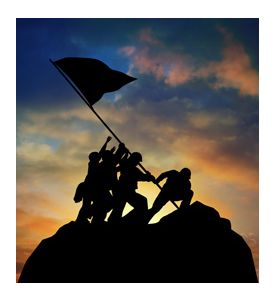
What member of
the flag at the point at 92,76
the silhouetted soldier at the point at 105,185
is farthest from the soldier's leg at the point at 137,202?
the flag at the point at 92,76

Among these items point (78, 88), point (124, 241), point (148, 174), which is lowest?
point (124, 241)

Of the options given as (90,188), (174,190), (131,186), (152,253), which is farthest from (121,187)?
(152,253)

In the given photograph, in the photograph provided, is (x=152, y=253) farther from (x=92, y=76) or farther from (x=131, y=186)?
(x=92, y=76)

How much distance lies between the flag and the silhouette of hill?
2.73 meters

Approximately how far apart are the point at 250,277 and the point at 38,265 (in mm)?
4237

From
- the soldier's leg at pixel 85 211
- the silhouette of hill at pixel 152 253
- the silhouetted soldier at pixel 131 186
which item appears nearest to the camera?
the silhouette of hill at pixel 152 253

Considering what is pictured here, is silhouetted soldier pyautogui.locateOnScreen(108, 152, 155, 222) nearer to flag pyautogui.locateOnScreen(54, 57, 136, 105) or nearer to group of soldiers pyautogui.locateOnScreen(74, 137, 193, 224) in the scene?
group of soldiers pyautogui.locateOnScreen(74, 137, 193, 224)

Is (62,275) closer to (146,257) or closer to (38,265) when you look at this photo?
(38,265)

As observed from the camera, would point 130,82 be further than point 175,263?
Yes

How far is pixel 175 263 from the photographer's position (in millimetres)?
9508

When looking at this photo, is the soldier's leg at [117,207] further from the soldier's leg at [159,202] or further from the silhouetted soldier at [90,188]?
the soldier's leg at [159,202]

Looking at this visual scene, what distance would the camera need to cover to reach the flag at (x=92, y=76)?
10.2 metres

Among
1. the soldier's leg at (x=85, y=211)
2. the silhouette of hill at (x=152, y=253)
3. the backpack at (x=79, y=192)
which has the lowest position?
the silhouette of hill at (x=152, y=253)

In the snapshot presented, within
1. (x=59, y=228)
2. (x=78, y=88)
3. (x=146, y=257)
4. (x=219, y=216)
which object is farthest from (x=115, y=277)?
(x=78, y=88)
